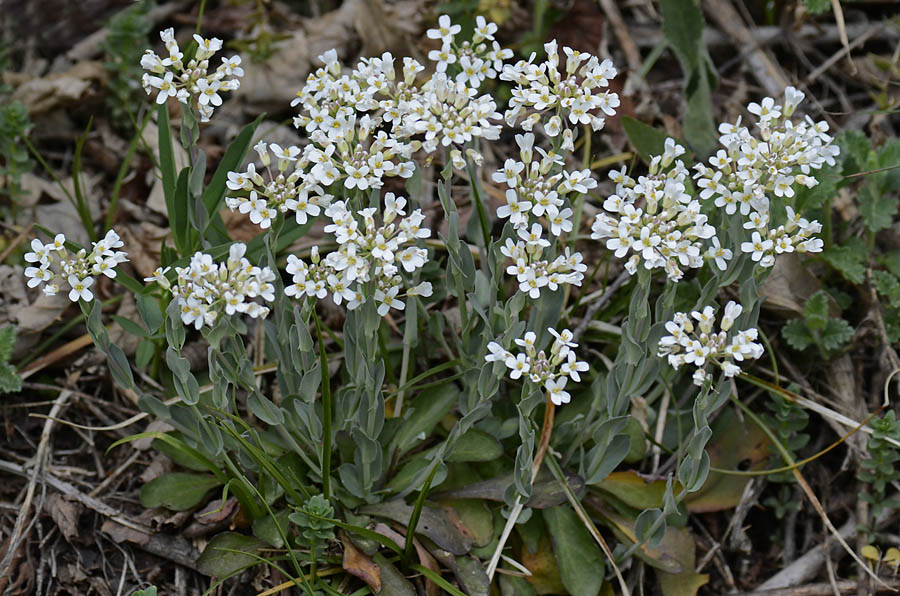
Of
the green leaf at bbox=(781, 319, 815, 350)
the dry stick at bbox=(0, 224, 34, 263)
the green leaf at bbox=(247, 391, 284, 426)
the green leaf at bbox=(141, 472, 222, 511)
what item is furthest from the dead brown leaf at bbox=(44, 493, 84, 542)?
the green leaf at bbox=(781, 319, 815, 350)

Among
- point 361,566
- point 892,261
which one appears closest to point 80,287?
point 361,566

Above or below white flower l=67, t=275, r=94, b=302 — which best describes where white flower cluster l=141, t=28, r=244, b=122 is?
above

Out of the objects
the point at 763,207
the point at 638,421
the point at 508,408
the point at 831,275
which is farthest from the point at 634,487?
the point at 831,275

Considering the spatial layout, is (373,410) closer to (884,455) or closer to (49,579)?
(49,579)

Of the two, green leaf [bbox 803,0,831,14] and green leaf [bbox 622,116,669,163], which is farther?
green leaf [bbox 803,0,831,14]

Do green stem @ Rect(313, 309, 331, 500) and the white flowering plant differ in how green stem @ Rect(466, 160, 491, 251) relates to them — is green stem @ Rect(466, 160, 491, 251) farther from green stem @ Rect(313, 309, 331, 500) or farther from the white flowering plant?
green stem @ Rect(313, 309, 331, 500)

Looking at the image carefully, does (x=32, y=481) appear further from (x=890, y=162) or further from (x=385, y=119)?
(x=890, y=162)
